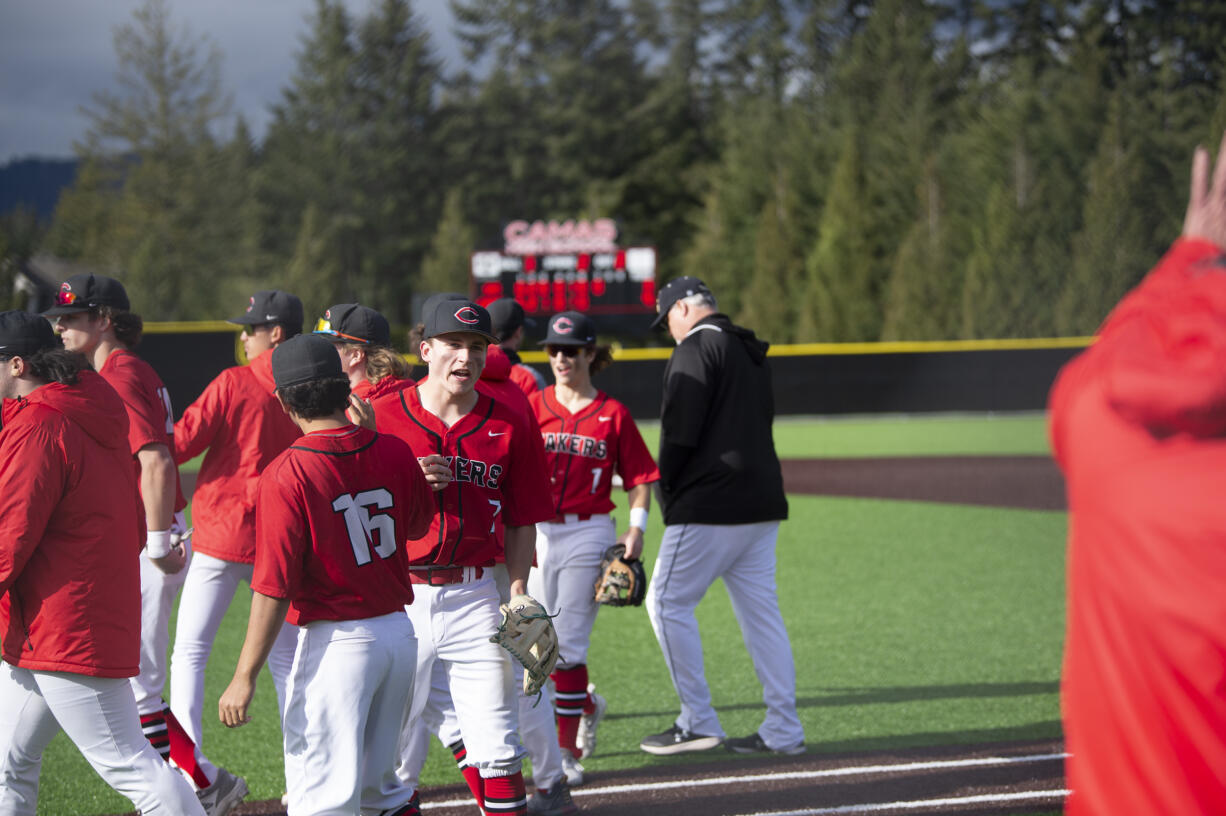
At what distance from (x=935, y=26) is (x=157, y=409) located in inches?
2071

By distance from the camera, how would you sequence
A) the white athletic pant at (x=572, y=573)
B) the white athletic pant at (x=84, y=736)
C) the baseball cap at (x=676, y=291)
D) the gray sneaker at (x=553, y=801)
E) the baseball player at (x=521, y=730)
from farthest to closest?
the baseball cap at (x=676, y=291) < the white athletic pant at (x=572, y=573) < the gray sneaker at (x=553, y=801) < the baseball player at (x=521, y=730) < the white athletic pant at (x=84, y=736)

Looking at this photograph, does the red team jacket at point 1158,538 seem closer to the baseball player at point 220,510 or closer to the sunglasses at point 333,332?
the sunglasses at point 333,332

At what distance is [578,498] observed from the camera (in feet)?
18.9

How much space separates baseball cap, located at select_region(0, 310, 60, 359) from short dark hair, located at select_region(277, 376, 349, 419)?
0.95 m

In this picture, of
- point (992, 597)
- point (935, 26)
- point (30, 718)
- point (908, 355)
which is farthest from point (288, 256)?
point (30, 718)

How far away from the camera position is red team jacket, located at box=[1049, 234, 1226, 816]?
5.88 ft

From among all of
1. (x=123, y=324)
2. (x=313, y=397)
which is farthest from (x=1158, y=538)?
(x=123, y=324)

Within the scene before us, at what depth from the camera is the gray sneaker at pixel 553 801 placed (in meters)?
A: 4.74

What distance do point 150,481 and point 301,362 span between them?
1.72 meters

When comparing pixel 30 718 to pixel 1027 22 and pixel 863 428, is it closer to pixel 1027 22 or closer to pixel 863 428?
pixel 863 428

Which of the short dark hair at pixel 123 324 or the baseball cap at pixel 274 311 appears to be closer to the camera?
the short dark hair at pixel 123 324

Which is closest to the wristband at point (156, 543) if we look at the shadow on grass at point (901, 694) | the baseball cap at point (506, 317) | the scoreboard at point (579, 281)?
the baseball cap at point (506, 317)

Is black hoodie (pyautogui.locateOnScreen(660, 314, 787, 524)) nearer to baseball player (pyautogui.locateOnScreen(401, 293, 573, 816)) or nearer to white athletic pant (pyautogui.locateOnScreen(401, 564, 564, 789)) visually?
baseball player (pyautogui.locateOnScreen(401, 293, 573, 816))

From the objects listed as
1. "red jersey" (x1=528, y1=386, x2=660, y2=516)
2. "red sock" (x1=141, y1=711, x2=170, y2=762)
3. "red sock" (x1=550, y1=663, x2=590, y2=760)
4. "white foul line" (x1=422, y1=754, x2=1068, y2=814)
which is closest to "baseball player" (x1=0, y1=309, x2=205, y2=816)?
"red sock" (x1=141, y1=711, x2=170, y2=762)
